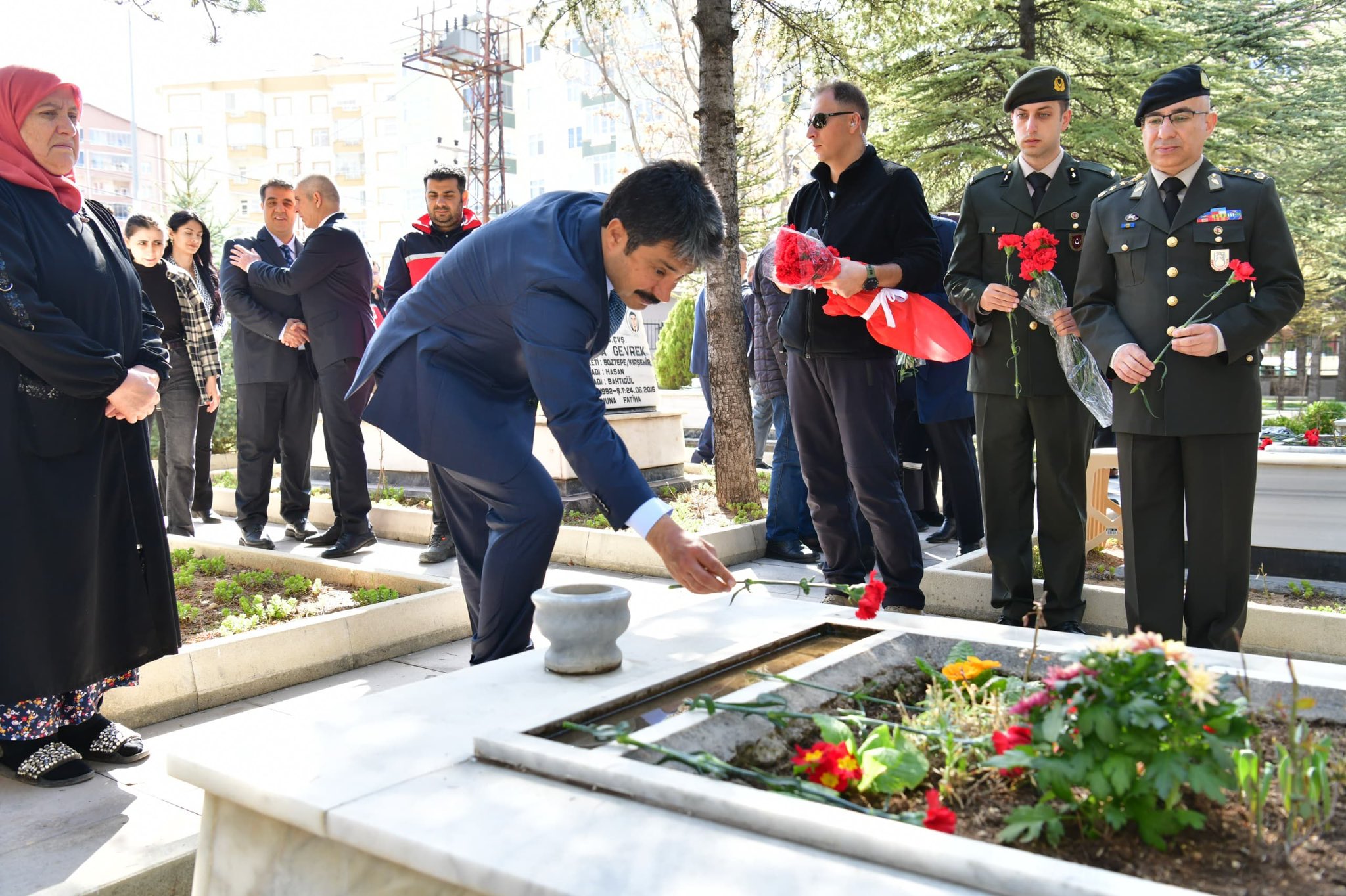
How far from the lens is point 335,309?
21.6ft

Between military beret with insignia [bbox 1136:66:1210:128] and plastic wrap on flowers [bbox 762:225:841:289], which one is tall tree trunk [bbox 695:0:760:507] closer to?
plastic wrap on flowers [bbox 762:225:841:289]

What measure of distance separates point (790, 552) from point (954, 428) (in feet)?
4.23

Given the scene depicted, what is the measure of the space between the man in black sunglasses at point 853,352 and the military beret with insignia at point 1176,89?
1.10 meters

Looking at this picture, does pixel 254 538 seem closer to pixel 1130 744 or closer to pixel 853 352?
pixel 853 352

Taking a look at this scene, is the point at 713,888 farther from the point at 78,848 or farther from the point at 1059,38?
the point at 1059,38

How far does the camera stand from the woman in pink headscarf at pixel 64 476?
3215mm

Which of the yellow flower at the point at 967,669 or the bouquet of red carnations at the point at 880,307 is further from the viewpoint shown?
the bouquet of red carnations at the point at 880,307

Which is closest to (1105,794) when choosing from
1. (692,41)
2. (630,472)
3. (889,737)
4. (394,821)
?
(889,737)

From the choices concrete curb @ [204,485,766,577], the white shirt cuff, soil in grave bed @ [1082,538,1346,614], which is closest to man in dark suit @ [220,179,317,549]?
concrete curb @ [204,485,766,577]

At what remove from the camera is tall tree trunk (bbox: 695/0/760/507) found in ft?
24.0

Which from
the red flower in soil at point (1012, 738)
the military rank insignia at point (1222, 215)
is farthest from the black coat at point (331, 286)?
the red flower in soil at point (1012, 738)

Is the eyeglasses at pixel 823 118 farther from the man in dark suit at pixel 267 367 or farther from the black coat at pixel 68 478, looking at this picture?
the man in dark suit at pixel 267 367

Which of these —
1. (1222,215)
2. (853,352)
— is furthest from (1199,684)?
Answer: (853,352)

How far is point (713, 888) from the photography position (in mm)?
1431
